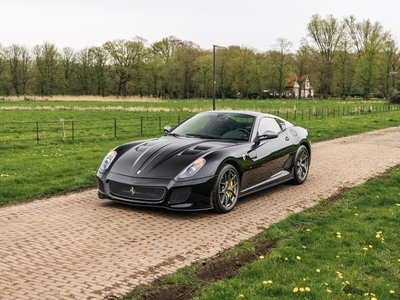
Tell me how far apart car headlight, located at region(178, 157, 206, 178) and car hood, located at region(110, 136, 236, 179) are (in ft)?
0.18

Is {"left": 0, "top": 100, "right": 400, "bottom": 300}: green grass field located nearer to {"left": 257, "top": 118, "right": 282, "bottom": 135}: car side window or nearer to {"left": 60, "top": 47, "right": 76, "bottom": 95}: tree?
{"left": 257, "top": 118, "right": 282, "bottom": 135}: car side window

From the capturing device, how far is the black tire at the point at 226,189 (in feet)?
21.6

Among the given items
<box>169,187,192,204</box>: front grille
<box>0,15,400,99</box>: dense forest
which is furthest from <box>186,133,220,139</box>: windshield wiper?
<box>0,15,400,99</box>: dense forest

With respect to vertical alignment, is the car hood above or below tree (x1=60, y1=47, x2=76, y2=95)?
below

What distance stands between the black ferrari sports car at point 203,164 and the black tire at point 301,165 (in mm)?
248

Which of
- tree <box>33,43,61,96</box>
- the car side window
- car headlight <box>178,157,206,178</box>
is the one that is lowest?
car headlight <box>178,157,206,178</box>

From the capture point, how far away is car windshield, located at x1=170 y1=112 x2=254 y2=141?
25.6 ft

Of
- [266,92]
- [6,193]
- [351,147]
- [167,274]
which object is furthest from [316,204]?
[266,92]

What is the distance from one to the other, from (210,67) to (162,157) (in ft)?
266

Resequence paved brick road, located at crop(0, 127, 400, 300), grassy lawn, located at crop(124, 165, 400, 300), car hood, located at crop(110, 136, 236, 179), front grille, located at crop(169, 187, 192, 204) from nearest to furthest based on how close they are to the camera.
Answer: grassy lawn, located at crop(124, 165, 400, 300)
paved brick road, located at crop(0, 127, 400, 300)
front grille, located at crop(169, 187, 192, 204)
car hood, located at crop(110, 136, 236, 179)

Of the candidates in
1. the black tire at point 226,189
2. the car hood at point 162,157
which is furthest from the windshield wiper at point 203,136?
the black tire at point 226,189

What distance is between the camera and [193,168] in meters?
6.42

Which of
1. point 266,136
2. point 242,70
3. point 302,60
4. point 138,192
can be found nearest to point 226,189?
point 138,192

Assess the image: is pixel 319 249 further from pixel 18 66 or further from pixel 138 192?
pixel 18 66
